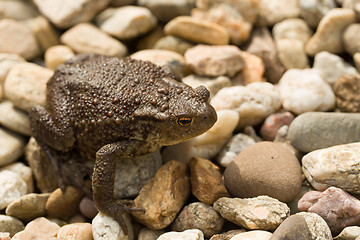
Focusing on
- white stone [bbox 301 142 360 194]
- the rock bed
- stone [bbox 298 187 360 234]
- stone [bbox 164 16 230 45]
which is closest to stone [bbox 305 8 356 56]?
the rock bed

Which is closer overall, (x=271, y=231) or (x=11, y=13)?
(x=271, y=231)

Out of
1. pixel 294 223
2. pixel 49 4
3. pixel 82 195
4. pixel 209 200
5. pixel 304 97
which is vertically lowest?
pixel 82 195

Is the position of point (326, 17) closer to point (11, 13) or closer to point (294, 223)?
point (294, 223)

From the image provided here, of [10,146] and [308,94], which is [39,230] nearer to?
[10,146]

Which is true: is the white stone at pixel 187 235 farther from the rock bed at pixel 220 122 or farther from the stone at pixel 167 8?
the stone at pixel 167 8

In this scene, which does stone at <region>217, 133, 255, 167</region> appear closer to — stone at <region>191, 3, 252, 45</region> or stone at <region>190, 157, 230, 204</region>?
stone at <region>190, 157, 230, 204</region>

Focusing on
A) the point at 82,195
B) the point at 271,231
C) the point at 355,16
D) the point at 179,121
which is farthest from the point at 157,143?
the point at 355,16
